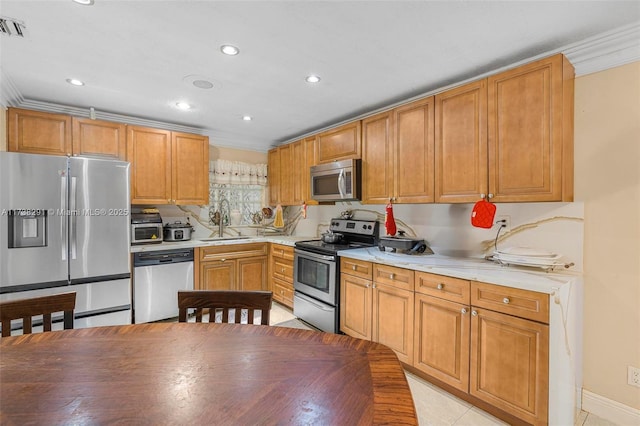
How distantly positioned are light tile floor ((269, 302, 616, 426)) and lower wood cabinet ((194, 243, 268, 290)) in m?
2.29

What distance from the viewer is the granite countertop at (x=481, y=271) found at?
5.55ft

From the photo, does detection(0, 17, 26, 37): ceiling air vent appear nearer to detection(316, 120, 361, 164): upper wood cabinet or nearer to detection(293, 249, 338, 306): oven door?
detection(316, 120, 361, 164): upper wood cabinet

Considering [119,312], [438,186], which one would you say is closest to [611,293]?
[438,186]

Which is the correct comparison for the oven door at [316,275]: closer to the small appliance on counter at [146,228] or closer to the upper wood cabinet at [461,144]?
the upper wood cabinet at [461,144]

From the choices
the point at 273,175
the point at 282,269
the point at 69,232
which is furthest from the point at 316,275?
the point at 69,232

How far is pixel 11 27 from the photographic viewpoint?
1.69m

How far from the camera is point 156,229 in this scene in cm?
336

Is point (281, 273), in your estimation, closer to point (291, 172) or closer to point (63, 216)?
point (291, 172)

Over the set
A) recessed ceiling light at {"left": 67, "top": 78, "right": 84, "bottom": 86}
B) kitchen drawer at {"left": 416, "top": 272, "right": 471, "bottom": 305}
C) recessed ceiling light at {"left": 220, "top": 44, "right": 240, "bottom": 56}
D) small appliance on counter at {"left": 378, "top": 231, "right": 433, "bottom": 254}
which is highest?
recessed ceiling light at {"left": 220, "top": 44, "right": 240, "bottom": 56}

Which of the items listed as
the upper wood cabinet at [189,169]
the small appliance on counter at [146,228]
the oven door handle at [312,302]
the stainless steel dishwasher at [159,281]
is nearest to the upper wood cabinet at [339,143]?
the upper wood cabinet at [189,169]

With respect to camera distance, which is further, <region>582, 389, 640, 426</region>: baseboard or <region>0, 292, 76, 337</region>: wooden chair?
<region>582, 389, 640, 426</region>: baseboard

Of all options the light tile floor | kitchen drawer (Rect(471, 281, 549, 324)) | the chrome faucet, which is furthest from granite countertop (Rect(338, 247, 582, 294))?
the chrome faucet

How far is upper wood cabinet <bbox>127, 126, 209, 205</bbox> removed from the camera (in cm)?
327

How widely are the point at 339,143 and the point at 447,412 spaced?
256 centimetres
